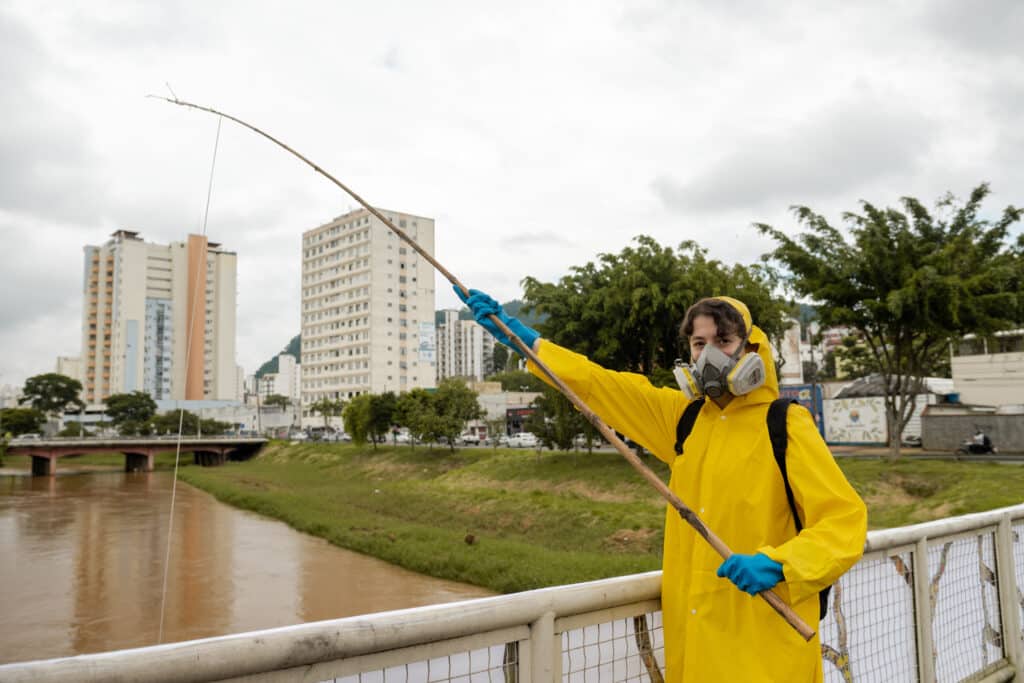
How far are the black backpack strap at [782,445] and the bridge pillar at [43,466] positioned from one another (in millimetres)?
62605

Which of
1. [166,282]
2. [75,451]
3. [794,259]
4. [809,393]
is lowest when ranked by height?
[75,451]

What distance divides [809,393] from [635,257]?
1217cm

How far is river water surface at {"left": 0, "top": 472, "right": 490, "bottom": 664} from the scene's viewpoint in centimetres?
1309

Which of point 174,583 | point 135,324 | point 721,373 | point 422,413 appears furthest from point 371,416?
point 135,324

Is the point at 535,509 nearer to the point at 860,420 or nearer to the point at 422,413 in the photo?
the point at 860,420

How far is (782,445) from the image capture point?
2.07m

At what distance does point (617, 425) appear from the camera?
2.56 m

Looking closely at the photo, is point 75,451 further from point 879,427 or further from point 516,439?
point 879,427

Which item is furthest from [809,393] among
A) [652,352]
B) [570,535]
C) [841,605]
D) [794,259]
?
[841,605]

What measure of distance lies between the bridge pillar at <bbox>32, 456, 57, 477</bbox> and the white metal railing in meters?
62.2

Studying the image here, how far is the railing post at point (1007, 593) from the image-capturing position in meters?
3.87

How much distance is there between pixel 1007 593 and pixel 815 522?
9.28 feet

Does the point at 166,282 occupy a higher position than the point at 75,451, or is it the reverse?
the point at 166,282

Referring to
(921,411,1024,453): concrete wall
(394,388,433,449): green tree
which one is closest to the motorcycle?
(921,411,1024,453): concrete wall
